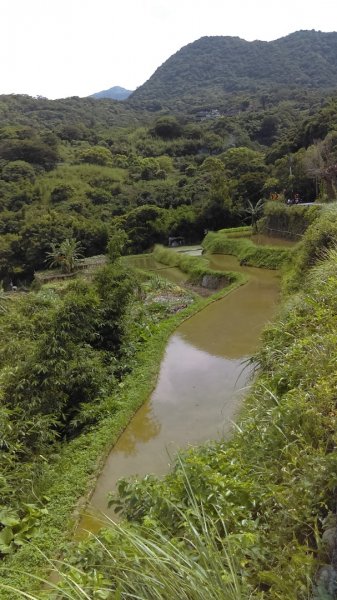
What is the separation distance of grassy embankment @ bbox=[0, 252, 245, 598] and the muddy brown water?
163 mm

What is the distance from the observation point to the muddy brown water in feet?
21.4

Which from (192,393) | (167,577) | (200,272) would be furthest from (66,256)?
(167,577)

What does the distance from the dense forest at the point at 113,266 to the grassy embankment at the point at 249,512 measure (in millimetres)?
28

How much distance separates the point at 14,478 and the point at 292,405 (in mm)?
3943

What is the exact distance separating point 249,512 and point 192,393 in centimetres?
575

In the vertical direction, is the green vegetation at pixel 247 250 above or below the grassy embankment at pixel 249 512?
below

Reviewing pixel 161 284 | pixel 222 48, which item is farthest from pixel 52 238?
pixel 222 48

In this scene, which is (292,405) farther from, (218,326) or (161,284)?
(161,284)

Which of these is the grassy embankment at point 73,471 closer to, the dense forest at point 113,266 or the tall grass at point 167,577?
the dense forest at point 113,266

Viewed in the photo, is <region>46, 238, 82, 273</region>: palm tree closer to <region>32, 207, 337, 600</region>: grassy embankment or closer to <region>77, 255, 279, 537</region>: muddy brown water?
<region>77, 255, 279, 537</region>: muddy brown water

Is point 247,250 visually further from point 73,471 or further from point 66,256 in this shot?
point 73,471

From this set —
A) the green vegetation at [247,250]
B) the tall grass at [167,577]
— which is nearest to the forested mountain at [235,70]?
the green vegetation at [247,250]

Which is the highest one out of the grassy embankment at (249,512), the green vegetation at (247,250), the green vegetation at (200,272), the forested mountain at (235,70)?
the forested mountain at (235,70)

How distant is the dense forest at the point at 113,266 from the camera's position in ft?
11.2
